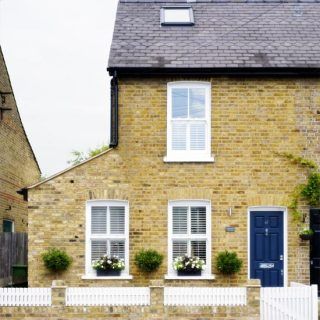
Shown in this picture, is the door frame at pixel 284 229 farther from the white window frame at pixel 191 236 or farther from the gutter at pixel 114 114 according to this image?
the gutter at pixel 114 114

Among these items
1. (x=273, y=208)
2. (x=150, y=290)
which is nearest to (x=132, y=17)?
(x=273, y=208)

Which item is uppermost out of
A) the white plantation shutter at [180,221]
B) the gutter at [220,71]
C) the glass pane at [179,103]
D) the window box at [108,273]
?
the gutter at [220,71]

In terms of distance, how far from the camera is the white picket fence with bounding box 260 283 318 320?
16.8 meters

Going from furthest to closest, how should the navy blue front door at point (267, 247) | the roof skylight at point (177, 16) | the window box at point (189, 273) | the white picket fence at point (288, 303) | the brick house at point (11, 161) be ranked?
the brick house at point (11, 161) < the roof skylight at point (177, 16) < the navy blue front door at point (267, 247) < the window box at point (189, 273) < the white picket fence at point (288, 303)

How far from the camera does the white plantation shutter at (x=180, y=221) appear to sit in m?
20.8

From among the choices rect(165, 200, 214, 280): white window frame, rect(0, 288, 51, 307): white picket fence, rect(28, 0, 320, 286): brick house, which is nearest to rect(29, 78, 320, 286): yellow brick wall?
rect(28, 0, 320, 286): brick house

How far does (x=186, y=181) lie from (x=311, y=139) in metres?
3.36

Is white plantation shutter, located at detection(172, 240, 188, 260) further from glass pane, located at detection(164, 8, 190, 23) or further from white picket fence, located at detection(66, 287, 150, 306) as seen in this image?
glass pane, located at detection(164, 8, 190, 23)

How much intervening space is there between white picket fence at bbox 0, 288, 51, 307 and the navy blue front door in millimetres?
5999

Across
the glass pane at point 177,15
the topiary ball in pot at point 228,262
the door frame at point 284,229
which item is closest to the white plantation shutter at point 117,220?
the topiary ball in pot at point 228,262

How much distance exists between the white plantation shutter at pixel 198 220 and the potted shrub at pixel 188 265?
72 cm

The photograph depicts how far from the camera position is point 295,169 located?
20906mm

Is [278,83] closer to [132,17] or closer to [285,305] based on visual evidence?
[132,17]

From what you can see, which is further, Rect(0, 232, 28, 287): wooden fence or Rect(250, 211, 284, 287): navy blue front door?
Rect(0, 232, 28, 287): wooden fence
